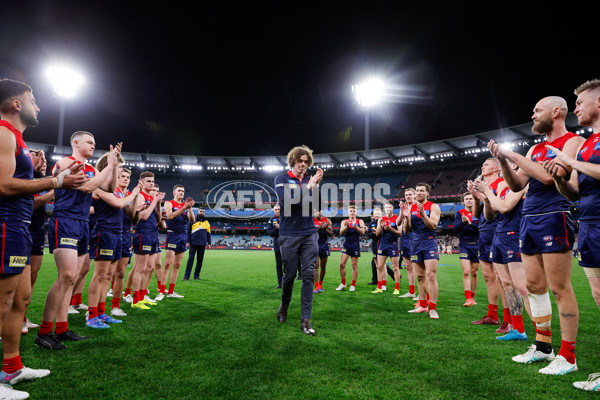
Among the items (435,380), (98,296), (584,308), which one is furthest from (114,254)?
(584,308)

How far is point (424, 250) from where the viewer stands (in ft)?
19.8

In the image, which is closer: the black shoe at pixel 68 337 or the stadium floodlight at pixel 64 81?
the black shoe at pixel 68 337

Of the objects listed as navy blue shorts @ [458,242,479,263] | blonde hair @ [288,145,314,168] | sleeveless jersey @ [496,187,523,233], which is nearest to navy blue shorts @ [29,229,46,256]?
blonde hair @ [288,145,314,168]

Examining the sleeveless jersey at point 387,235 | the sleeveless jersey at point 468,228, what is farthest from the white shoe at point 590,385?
the sleeveless jersey at point 387,235

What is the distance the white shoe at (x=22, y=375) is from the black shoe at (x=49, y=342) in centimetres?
87

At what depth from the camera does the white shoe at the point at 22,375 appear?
2561mm

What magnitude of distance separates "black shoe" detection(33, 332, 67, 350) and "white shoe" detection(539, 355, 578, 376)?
5391 millimetres

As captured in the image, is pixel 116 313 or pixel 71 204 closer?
pixel 71 204

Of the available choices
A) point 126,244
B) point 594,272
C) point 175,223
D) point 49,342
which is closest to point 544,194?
point 594,272

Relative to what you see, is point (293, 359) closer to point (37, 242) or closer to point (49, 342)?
A: point (49, 342)

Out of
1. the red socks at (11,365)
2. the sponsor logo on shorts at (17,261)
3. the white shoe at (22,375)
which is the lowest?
the white shoe at (22,375)

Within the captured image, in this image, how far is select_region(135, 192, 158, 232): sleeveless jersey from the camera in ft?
20.9

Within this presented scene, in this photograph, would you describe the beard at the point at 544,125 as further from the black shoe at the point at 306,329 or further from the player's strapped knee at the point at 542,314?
the black shoe at the point at 306,329

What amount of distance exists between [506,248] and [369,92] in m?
34.2
